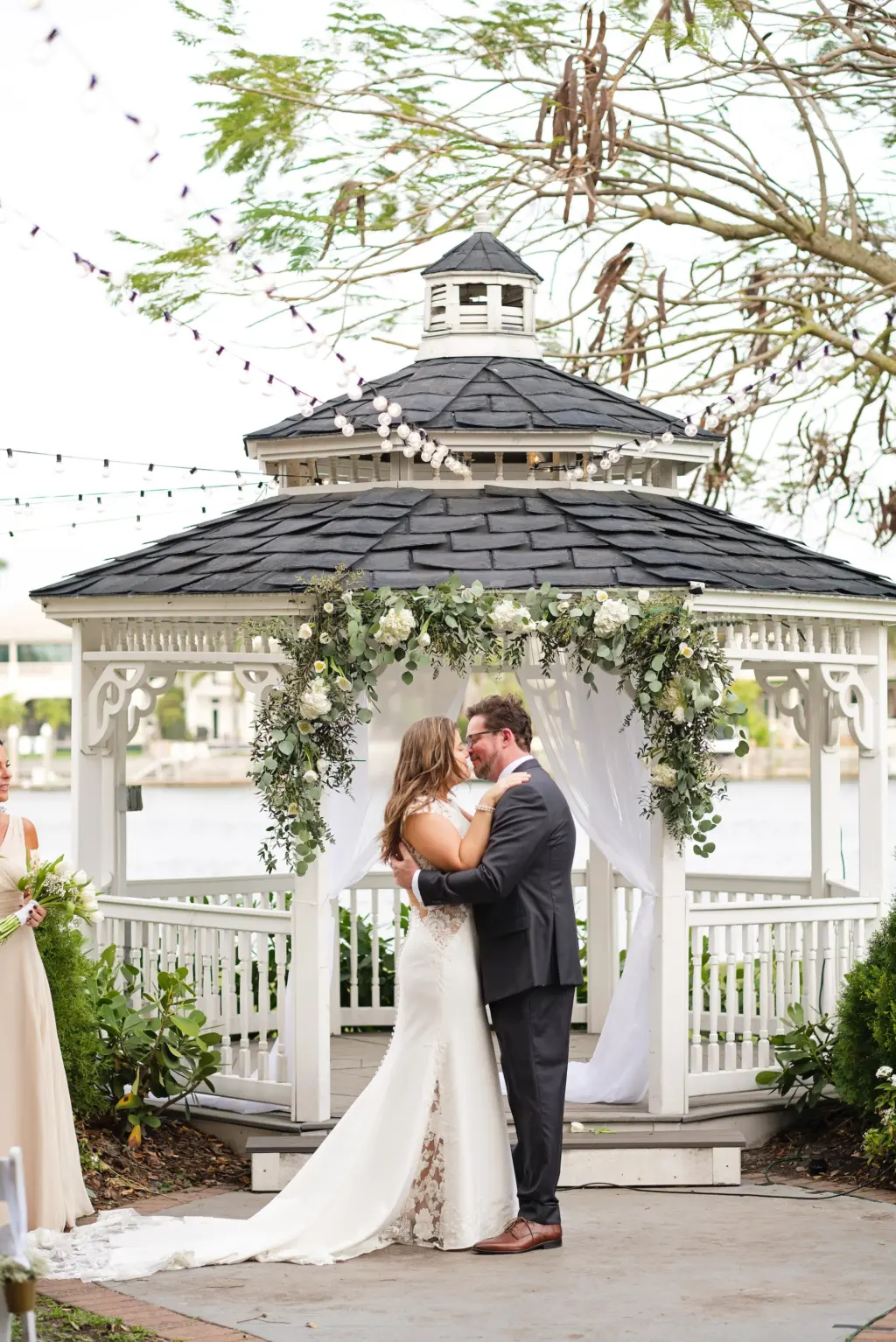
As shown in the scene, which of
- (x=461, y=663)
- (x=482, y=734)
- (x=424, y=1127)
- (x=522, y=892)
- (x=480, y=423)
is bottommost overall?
(x=424, y=1127)

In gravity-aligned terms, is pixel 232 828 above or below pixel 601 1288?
above

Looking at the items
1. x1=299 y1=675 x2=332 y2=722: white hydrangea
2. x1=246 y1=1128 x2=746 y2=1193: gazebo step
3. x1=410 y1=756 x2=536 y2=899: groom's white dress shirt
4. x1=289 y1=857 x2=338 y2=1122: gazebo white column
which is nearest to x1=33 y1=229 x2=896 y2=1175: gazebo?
x1=289 y1=857 x2=338 y2=1122: gazebo white column

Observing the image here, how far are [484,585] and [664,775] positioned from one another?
3.69 feet

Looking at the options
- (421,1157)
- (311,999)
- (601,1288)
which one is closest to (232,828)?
(311,999)

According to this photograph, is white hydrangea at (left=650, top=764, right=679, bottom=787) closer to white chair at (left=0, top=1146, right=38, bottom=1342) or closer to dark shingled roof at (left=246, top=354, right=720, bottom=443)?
dark shingled roof at (left=246, top=354, right=720, bottom=443)

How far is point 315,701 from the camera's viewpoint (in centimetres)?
718

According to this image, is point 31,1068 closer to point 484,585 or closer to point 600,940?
point 484,585

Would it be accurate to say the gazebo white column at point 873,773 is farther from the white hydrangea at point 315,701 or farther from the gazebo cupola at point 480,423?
the white hydrangea at point 315,701

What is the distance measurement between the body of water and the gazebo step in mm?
31147

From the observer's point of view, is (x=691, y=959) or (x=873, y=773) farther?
(x=873, y=773)

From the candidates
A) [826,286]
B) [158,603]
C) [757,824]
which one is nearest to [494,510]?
[158,603]

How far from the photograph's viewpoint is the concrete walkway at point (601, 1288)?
17.1 feet

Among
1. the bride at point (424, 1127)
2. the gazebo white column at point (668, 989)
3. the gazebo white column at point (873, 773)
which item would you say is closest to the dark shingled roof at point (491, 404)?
the gazebo white column at point (873, 773)

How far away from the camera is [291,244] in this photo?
14.1 meters
